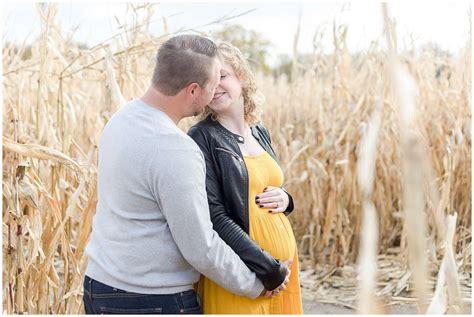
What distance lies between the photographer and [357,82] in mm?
4246

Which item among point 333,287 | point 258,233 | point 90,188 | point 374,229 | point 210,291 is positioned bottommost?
point 333,287

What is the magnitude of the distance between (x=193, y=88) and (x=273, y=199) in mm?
475

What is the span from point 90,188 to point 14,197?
250 millimetres

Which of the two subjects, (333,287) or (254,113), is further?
(333,287)

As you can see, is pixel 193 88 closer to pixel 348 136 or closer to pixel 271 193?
pixel 271 193

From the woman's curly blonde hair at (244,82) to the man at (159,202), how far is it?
304 millimetres

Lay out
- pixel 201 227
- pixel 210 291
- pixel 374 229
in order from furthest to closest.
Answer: pixel 210 291
pixel 201 227
pixel 374 229

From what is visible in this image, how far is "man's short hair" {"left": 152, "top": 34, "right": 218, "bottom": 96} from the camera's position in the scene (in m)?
1.56

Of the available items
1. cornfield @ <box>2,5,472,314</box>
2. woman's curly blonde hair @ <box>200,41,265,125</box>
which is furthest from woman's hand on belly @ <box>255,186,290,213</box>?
cornfield @ <box>2,5,472,314</box>

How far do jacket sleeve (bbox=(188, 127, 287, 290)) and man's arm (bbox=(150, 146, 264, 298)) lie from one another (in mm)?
110

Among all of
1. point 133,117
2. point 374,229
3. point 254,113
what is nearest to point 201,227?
point 133,117

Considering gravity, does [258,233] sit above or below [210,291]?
above

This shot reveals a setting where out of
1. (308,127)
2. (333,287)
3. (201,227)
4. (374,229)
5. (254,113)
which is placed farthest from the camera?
(308,127)

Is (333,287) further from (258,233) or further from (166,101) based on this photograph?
(166,101)
